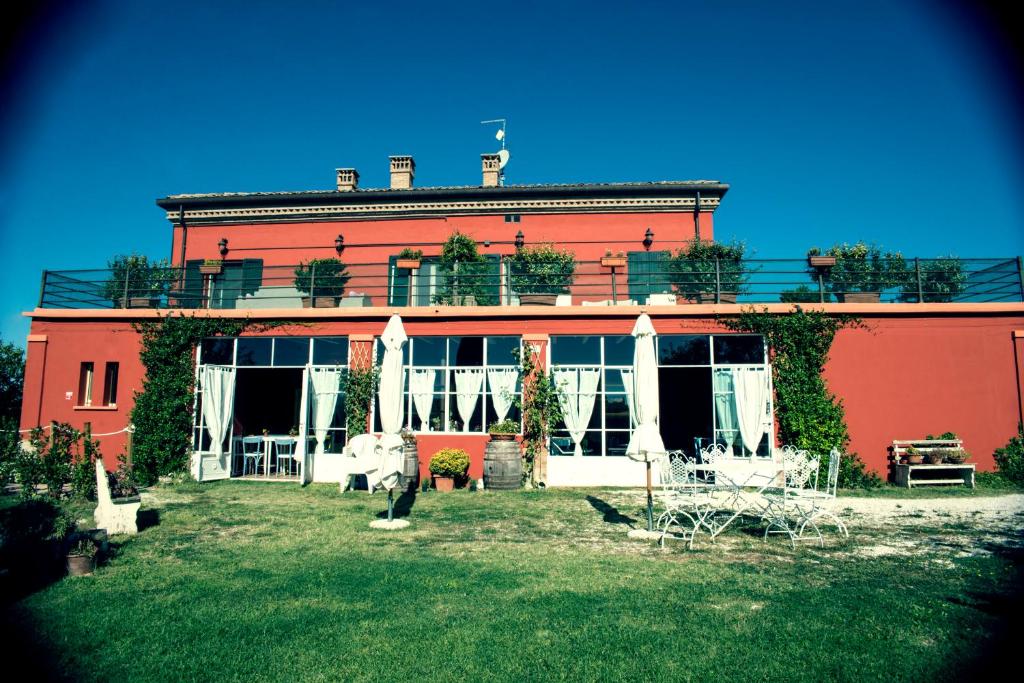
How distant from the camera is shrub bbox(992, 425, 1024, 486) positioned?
34.8 ft

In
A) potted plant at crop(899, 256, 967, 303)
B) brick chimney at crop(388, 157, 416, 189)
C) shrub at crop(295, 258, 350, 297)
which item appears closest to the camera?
potted plant at crop(899, 256, 967, 303)

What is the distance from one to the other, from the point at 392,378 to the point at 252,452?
694 cm

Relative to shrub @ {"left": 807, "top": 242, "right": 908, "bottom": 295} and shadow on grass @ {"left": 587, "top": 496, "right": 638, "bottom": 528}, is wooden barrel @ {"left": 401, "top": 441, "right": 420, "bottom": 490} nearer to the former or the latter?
shadow on grass @ {"left": 587, "top": 496, "right": 638, "bottom": 528}

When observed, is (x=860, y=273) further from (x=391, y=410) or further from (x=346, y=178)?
(x=346, y=178)

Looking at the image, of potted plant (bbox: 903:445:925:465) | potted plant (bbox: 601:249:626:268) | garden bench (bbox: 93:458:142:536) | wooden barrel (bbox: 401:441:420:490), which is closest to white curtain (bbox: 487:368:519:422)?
wooden barrel (bbox: 401:441:420:490)

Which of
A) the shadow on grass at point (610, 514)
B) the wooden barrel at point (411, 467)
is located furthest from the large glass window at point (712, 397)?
the wooden barrel at point (411, 467)

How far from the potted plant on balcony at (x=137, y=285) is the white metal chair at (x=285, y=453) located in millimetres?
3850

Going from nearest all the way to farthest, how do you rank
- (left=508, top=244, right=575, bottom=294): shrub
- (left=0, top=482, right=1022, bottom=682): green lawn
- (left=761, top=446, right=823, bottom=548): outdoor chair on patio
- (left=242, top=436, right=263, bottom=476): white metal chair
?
1. (left=0, top=482, right=1022, bottom=682): green lawn
2. (left=761, top=446, right=823, bottom=548): outdoor chair on patio
3. (left=508, top=244, right=575, bottom=294): shrub
4. (left=242, top=436, right=263, bottom=476): white metal chair

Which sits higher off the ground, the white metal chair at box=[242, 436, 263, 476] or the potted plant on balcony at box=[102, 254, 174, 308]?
the potted plant on balcony at box=[102, 254, 174, 308]

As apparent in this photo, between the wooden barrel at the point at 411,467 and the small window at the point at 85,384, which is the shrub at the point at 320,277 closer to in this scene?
the wooden barrel at the point at 411,467

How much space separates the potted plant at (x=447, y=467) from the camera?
10.6m

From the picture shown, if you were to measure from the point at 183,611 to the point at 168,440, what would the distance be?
28.0 feet

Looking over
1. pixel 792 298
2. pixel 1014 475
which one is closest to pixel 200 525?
pixel 792 298

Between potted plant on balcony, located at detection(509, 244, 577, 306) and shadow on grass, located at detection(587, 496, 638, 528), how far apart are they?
166 inches
